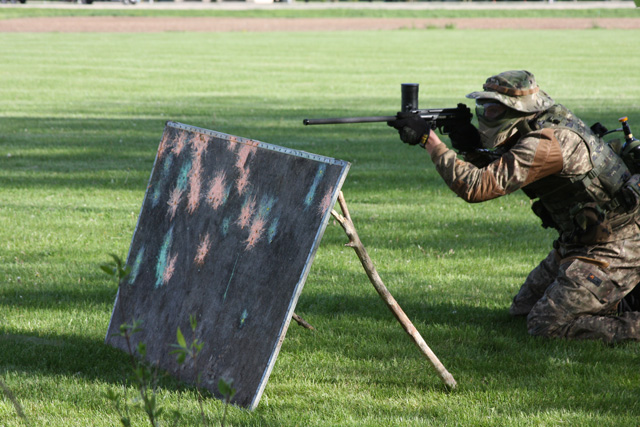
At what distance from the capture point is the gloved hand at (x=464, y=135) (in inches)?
190

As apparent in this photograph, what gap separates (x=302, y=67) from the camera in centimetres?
2708

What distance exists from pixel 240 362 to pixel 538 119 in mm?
2336

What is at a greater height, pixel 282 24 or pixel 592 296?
pixel 282 24

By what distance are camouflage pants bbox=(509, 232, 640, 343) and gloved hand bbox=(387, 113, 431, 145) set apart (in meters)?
1.47

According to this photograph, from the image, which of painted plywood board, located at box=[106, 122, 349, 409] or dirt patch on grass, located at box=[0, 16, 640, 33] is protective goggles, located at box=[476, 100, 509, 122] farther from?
dirt patch on grass, located at box=[0, 16, 640, 33]

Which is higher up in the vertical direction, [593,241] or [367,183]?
[593,241]

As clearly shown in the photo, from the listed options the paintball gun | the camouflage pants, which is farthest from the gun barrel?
the camouflage pants

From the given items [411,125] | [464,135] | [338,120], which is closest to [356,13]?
[464,135]

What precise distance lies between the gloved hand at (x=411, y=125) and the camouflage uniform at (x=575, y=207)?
0.41m

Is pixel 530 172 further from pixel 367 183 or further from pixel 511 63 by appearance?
pixel 511 63

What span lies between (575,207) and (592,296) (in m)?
0.58

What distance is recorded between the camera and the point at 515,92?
4613 millimetres

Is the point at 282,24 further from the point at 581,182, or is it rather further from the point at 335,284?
the point at 581,182

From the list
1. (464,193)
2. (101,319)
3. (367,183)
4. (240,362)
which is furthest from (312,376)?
(367,183)
